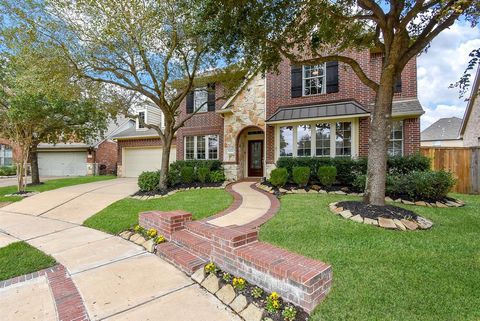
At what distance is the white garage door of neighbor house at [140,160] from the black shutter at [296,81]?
367 inches

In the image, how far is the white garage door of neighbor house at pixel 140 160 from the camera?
17.8 m

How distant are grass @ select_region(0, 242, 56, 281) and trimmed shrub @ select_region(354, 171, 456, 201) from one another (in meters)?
8.26

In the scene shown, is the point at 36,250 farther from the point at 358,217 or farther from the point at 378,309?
the point at 358,217

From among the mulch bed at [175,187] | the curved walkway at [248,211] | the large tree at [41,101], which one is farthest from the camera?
the mulch bed at [175,187]

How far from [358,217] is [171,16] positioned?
289 inches

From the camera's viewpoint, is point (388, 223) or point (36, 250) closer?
point (36, 250)

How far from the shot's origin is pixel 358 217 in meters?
5.33

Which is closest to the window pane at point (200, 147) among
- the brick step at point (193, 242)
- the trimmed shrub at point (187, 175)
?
the trimmed shrub at point (187, 175)

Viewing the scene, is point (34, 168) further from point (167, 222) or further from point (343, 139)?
point (343, 139)

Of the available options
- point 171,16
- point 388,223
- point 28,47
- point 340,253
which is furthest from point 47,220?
point 388,223

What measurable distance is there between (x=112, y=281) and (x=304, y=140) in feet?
31.1

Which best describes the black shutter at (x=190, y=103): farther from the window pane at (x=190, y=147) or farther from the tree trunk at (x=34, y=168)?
the tree trunk at (x=34, y=168)

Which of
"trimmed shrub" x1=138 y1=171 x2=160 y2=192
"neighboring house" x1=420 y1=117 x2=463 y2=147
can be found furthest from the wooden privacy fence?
"neighboring house" x1=420 y1=117 x2=463 y2=147

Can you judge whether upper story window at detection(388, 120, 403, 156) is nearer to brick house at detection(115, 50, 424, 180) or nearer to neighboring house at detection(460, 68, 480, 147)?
brick house at detection(115, 50, 424, 180)
